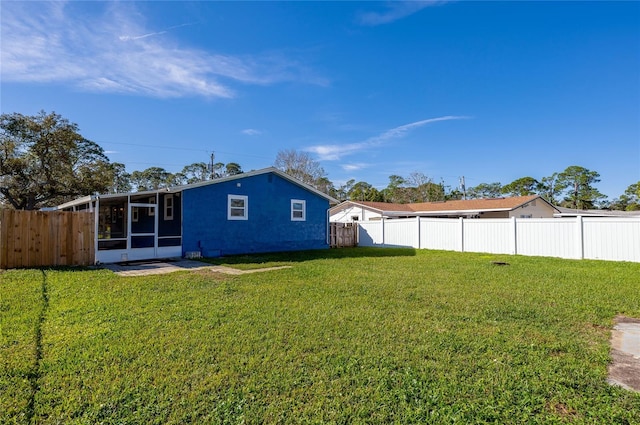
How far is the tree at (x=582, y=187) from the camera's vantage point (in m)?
43.8

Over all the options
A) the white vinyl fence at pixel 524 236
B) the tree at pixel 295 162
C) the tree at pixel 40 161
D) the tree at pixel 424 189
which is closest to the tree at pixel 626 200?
the tree at pixel 424 189

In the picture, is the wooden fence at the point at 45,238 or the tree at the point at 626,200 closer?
the wooden fence at the point at 45,238

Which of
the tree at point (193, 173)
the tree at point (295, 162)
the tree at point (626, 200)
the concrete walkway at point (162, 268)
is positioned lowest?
the concrete walkway at point (162, 268)

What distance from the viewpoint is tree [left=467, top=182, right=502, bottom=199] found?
2205 inches

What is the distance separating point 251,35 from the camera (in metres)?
12.4

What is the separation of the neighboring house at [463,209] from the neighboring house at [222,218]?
10.9 meters

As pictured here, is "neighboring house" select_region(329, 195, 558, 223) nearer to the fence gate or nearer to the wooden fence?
the fence gate

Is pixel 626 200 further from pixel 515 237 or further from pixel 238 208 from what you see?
pixel 238 208

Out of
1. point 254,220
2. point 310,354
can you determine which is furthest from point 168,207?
point 310,354

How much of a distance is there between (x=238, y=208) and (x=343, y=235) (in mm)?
7066

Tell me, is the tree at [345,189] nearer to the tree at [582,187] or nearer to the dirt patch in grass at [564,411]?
the tree at [582,187]

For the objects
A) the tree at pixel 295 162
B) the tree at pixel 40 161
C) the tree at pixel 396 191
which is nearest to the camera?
the tree at pixel 40 161

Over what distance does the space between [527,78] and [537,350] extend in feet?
53.8

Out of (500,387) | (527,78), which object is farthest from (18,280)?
(527,78)
